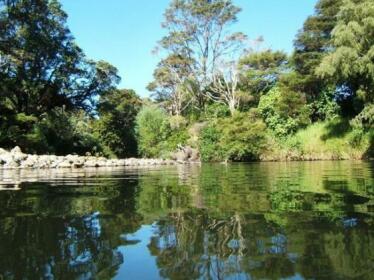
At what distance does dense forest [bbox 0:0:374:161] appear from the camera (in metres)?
21.4

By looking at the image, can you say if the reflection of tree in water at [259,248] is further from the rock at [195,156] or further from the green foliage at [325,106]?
the rock at [195,156]

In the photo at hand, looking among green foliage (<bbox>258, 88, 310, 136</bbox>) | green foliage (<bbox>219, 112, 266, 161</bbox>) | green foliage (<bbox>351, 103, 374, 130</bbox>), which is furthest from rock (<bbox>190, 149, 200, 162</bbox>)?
green foliage (<bbox>351, 103, 374, 130</bbox>)

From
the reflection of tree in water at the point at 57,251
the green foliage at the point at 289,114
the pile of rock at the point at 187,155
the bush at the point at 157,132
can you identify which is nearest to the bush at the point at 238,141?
the pile of rock at the point at 187,155

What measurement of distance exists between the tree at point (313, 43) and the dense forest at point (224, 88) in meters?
0.06

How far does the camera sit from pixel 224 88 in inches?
1391

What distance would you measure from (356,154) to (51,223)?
68.0ft

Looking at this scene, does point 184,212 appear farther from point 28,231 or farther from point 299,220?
point 28,231

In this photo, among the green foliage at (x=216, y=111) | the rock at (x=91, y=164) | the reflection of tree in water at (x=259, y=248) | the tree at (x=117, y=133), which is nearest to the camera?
the reflection of tree in water at (x=259, y=248)

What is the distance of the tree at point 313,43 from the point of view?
2678 cm

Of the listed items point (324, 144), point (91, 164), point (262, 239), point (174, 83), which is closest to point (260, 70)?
point (174, 83)

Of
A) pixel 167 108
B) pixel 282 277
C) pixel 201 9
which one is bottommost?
pixel 282 277

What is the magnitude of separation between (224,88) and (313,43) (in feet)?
30.9

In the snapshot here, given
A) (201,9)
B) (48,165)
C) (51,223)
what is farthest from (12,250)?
(201,9)

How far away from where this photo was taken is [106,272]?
1981 millimetres
